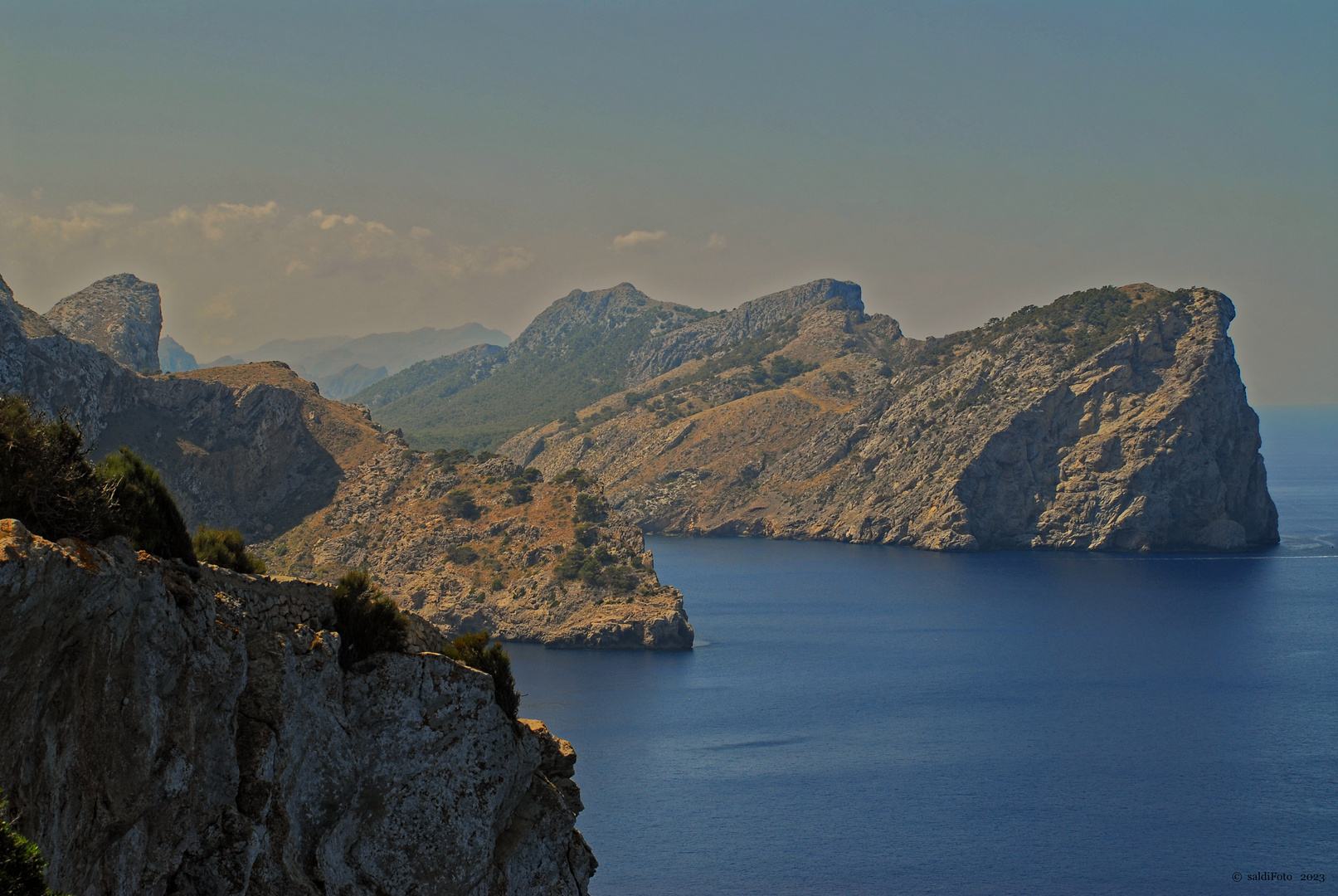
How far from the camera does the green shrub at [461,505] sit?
123125mm

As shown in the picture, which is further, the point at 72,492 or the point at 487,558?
the point at 487,558

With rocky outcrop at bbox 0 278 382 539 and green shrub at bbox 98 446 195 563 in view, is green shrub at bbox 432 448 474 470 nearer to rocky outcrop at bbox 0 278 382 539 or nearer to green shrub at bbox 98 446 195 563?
rocky outcrop at bbox 0 278 382 539

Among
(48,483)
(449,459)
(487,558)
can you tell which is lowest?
(487,558)

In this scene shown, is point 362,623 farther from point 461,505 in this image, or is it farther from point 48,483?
point 461,505

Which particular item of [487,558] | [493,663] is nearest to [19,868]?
[493,663]

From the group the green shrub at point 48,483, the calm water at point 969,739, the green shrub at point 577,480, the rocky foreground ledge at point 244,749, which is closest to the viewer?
the rocky foreground ledge at point 244,749

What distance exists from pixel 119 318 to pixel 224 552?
14081 cm

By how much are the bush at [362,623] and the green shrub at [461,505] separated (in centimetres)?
10093

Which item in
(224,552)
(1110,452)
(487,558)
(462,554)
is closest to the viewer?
(224,552)

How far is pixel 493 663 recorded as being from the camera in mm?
26047

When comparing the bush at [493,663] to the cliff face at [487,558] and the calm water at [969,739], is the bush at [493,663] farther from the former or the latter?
the cliff face at [487,558]

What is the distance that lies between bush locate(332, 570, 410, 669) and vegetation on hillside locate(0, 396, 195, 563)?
130 inches

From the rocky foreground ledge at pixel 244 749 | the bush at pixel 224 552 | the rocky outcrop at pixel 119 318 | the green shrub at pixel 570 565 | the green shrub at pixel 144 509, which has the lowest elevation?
the green shrub at pixel 570 565

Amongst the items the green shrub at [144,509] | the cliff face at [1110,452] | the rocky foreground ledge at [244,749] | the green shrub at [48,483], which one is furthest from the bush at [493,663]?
the cliff face at [1110,452]
